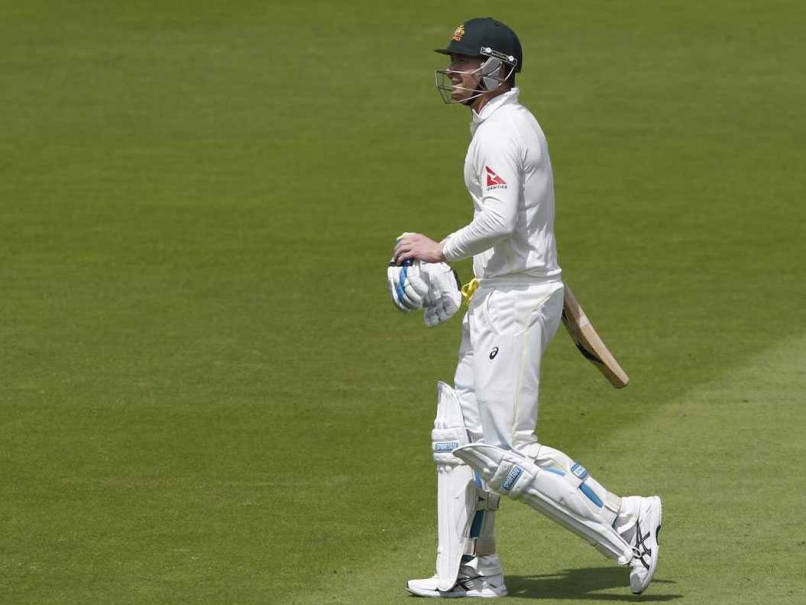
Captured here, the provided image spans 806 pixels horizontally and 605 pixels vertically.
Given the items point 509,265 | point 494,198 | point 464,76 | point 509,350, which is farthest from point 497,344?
point 464,76

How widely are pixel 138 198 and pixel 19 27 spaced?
8862 millimetres

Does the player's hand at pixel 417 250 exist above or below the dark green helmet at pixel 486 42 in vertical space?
below

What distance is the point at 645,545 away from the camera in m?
6.56

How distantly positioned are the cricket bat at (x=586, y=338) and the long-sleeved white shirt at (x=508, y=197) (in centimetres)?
35

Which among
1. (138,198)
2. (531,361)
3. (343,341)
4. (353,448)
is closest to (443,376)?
(343,341)

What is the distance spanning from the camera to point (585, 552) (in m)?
7.39

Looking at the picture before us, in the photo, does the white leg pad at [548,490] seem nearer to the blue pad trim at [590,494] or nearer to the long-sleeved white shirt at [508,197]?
the blue pad trim at [590,494]

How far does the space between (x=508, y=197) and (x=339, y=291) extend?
761 centimetres

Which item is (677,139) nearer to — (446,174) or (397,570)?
(446,174)

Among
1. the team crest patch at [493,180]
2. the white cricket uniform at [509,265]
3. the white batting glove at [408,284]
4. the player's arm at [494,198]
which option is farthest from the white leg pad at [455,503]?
the team crest patch at [493,180]

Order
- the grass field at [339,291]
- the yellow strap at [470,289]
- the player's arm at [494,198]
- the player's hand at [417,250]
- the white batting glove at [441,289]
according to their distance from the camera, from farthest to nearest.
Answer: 1. the grass field at [339,291]
2. the yellow strap at [470,289]
3. the white batting glove at [441,289]
4. the player's hand at [417,250]
5. the player's arm at [494,198]

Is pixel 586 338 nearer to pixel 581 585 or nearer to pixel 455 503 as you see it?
pixel 455 503

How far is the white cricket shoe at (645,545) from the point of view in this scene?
6.50 metres

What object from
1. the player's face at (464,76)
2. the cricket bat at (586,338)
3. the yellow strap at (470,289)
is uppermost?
the player's face at (464,76)
